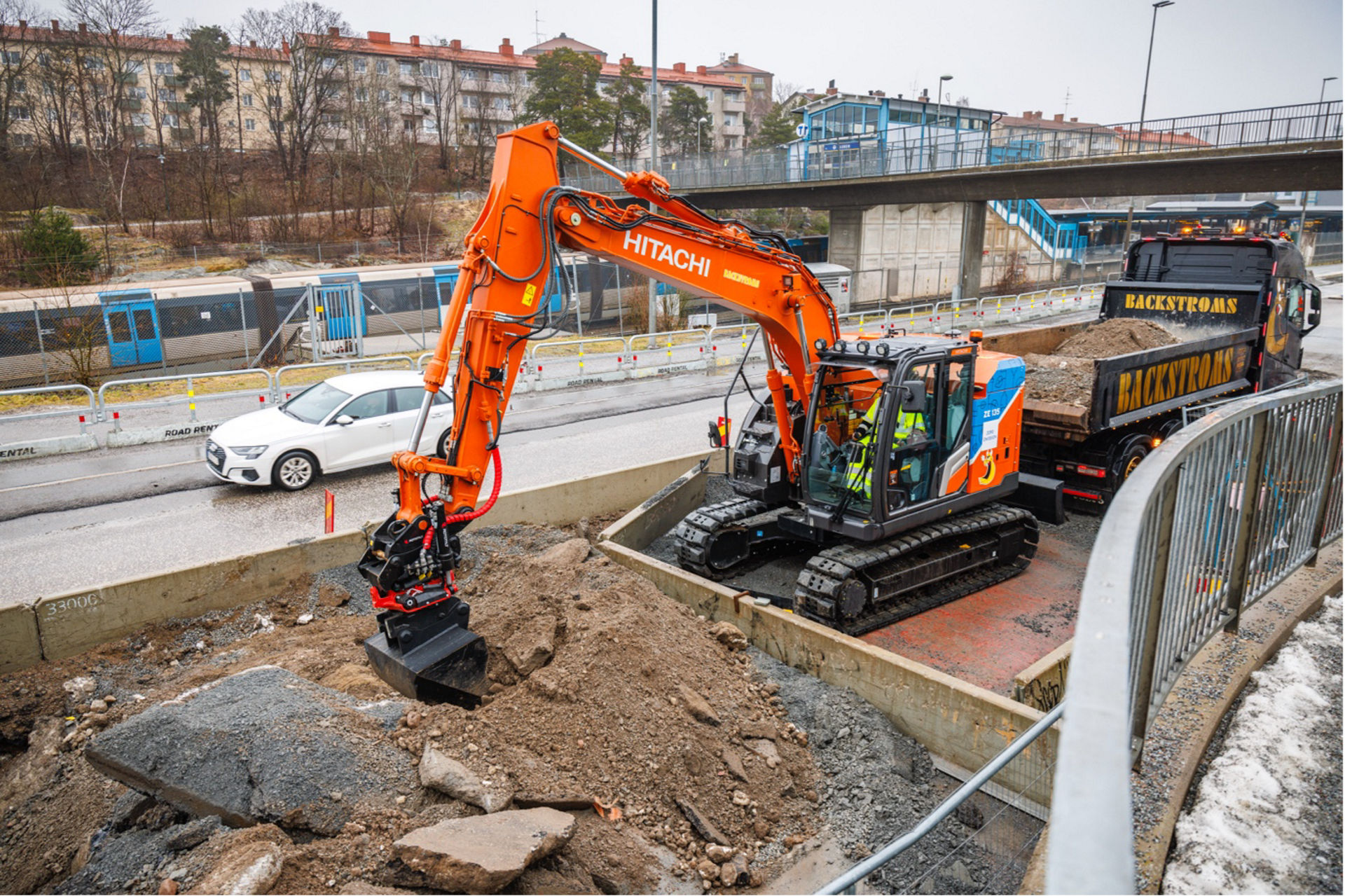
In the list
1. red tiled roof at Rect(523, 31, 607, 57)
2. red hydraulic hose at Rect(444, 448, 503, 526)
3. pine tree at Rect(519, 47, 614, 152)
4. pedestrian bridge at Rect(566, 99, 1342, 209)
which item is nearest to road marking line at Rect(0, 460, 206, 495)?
red hydraulic hose at Rect(444, 448, 503, 526)

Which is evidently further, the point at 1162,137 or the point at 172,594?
the point at 1162,137

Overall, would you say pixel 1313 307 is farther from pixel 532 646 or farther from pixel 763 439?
pixel 532 646

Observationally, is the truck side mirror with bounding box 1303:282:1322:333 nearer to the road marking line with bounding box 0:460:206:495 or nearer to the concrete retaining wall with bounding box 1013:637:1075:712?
the concrete retaining wall with bounding box 1013:637:1075:712

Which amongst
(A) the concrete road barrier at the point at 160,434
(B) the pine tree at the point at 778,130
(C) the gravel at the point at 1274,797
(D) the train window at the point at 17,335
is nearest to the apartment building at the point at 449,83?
(B) the pine tree at the point at 778,130

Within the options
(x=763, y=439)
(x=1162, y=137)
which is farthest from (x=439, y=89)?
(x=763, y=439)

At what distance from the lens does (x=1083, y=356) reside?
12336mm

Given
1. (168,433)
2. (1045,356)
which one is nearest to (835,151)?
(1045,356)

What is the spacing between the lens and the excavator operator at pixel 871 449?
827cm

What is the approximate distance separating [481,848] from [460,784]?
72 cm

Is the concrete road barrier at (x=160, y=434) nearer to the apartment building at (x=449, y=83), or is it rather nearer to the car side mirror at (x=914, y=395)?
the car side mirror at (x=914, y=395)

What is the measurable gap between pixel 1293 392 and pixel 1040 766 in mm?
2399

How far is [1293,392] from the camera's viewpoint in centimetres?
421

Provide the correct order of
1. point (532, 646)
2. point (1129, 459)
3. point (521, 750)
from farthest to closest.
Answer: point (1129, 459), point (532, 646), point (521, 750)

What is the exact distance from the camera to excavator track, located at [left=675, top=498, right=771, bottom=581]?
9156mm
